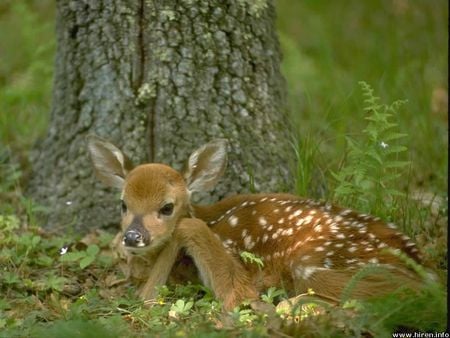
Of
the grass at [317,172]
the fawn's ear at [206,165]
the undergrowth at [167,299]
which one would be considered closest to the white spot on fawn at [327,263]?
the undergrowth at [167,299]

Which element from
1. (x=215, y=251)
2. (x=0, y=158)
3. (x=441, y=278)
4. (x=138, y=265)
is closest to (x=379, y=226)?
(x=441, y=278)

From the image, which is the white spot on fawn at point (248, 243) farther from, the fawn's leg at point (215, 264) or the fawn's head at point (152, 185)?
the fawn's head at point (152, 185)

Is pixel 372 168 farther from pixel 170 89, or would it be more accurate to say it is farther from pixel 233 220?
pixel 170 89

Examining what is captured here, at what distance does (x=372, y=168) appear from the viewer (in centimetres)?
574

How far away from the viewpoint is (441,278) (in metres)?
5.11

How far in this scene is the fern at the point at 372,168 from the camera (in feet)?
18.6

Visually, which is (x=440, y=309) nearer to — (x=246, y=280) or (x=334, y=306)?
(x=334, y=306)

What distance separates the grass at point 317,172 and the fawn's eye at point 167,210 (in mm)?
441

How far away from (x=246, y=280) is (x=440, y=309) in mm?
1200

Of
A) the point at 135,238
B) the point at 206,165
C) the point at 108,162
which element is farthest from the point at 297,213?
the point at 108,162

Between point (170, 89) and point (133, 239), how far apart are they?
126 centimetres

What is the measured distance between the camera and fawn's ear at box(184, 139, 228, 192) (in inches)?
233

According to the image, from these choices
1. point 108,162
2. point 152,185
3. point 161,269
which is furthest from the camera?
point 108,162

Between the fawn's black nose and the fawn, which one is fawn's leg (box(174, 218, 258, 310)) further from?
the fawn's black nose
